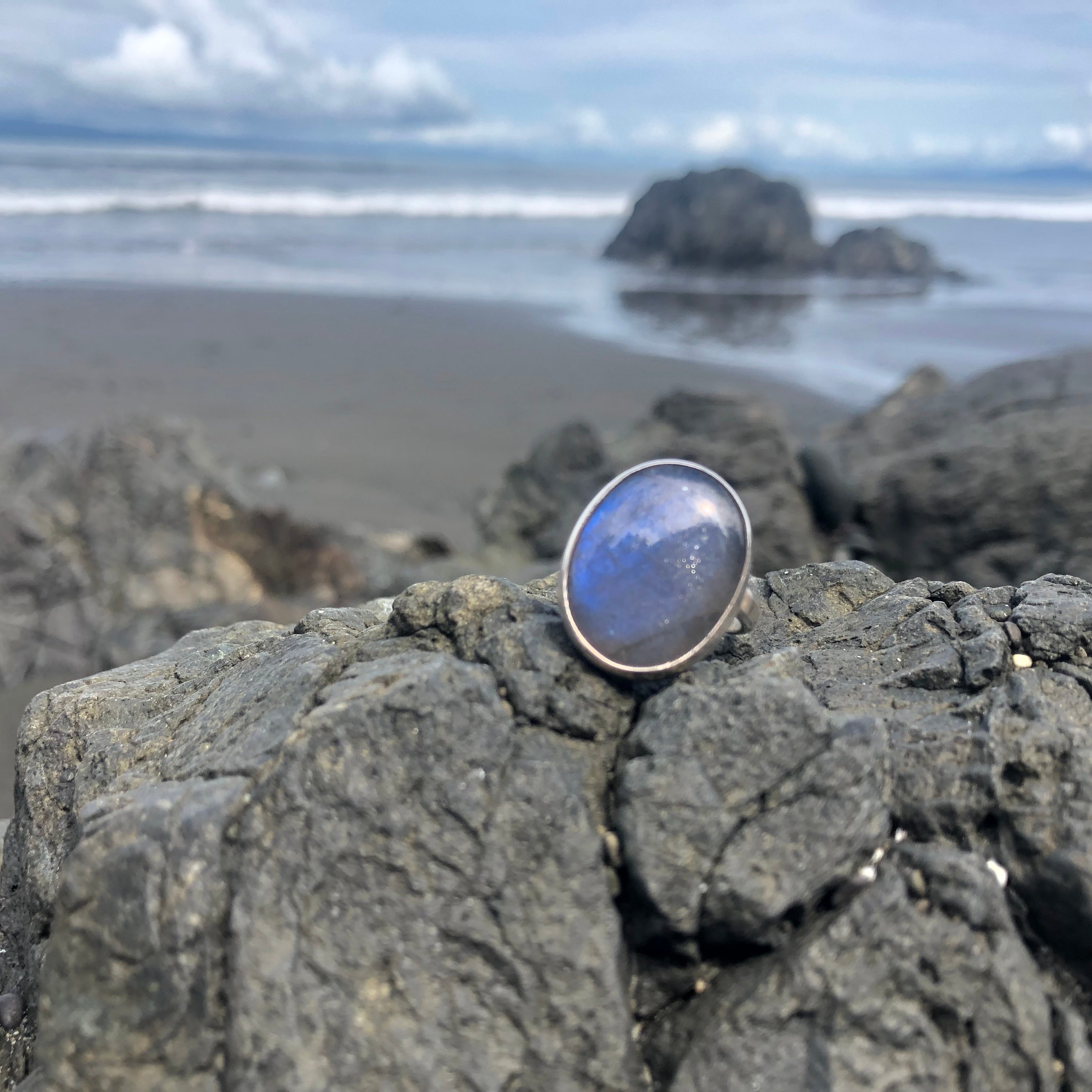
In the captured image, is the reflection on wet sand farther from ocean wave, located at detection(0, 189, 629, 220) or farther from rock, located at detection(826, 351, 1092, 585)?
ocean wave, located at detection(0, 189, 629, 220)

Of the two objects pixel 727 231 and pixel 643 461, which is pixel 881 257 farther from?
pixel 643 461

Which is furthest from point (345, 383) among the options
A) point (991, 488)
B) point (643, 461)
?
point (991, 488)

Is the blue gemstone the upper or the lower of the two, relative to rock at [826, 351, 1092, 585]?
upper

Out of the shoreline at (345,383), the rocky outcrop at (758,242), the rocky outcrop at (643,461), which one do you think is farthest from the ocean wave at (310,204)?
the rocky outcrop at (643,461)

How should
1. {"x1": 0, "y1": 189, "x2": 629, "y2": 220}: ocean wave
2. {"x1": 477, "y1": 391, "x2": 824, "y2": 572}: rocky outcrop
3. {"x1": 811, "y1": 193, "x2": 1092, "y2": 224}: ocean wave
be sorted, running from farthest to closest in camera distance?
1. {"x1": 811, "y1": 193, "x2": 1092, "y2": 224}: ocean wave
2. {"x1": 0, "y1": 189, "x2": 629, "y2": 220}: ocean wave
3. {"x1": 477, "y1": 391, "x2": 824, "y2": 572}: rocky outcrop

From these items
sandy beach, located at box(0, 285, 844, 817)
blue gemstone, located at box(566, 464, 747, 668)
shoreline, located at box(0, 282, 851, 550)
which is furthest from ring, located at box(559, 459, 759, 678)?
shoreline, located at box(0, 282, 851, 550)

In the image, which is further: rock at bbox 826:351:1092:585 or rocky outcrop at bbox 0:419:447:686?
rock at bbox 826:351:1092:585

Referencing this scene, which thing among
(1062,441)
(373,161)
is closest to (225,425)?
(1062,441)

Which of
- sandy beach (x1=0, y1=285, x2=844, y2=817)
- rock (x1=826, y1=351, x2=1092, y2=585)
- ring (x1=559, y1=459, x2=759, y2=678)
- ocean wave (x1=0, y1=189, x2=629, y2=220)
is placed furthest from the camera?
ocean wave (x1=0, y1=189, x2=629, y2=220)
